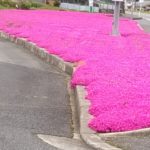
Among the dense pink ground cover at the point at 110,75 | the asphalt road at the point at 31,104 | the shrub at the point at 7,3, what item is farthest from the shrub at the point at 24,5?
the asphalt road at the point at 31,104

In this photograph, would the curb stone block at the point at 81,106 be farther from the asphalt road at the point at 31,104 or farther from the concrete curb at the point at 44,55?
the asphalt road at the point at 31,104

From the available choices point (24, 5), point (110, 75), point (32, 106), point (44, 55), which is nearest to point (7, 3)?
point (24, 5)

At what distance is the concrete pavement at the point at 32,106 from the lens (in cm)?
769

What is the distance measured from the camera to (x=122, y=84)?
10.2 metres

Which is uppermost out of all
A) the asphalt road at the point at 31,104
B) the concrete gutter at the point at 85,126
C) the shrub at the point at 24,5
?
the concrete gutter at the point at 85,126

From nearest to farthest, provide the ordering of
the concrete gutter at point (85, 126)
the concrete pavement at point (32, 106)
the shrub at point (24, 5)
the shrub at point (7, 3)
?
the concrete gutter at point (85, 126), the concrete pavement at point (32, 106), the shrub at point (7, 3), the shrub at point (24, 5)

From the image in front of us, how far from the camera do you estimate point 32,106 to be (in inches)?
384

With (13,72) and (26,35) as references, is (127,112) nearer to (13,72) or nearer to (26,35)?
(13,72)

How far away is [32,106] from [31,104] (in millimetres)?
153

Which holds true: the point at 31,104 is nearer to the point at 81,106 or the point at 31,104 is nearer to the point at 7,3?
the point at 81,106

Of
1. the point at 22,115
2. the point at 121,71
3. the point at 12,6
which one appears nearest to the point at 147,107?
the point at 22,115

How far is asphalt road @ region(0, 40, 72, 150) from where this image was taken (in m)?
7.76

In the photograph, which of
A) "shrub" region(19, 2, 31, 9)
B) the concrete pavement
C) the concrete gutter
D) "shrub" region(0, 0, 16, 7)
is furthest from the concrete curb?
"shrub" region(19, 2, 31, 9)

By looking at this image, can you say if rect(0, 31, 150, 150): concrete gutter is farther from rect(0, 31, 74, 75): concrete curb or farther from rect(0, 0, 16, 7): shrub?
rect(0, 0, 16, 7): shrub
